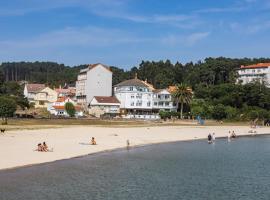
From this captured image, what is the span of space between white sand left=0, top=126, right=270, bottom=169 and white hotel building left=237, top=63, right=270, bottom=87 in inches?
2875

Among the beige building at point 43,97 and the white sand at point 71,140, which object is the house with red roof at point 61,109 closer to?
the beige building at point 43,97

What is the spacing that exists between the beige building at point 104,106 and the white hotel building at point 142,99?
9.80 ft

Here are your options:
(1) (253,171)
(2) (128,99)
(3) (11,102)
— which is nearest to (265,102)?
(2) (128,99)

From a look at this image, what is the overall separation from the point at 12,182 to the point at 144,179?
8657 millimetres

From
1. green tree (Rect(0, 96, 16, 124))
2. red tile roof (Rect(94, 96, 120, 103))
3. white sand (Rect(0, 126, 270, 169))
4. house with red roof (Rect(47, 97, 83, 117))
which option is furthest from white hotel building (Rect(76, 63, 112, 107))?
white sand (Rect(0, 126, 270, 169))

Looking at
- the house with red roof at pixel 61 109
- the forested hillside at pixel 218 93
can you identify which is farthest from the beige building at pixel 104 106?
the forested hillside at pixel 218 93

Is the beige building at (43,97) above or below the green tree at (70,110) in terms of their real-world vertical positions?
above

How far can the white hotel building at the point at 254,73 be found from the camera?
152m

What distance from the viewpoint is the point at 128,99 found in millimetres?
128875

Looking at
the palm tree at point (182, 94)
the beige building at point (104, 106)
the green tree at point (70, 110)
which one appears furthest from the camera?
the beige building at point (104, 106)

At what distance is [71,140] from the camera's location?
174ft

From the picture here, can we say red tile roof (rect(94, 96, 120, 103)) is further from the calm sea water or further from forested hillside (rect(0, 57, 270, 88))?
the calm sea water

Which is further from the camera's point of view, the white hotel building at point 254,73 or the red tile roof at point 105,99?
the white hotel building at point 254,73

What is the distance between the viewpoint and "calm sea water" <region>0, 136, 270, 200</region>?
26000 millimetres
